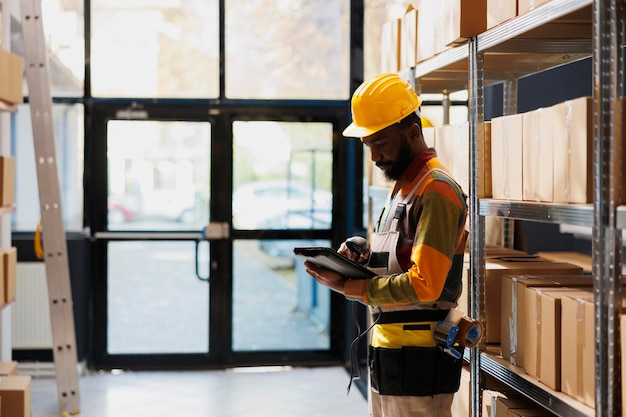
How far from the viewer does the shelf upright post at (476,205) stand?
3115mm

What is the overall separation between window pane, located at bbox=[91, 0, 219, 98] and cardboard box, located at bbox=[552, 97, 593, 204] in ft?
14.1

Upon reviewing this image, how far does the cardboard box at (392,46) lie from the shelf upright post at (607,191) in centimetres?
222

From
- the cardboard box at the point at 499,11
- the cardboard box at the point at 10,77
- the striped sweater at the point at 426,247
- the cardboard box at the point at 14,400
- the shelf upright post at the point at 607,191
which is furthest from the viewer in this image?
the cardboard box at the point at 10,77

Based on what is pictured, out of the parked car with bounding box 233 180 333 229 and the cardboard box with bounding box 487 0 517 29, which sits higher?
the cardboard box with bounding box 487 0 517 29

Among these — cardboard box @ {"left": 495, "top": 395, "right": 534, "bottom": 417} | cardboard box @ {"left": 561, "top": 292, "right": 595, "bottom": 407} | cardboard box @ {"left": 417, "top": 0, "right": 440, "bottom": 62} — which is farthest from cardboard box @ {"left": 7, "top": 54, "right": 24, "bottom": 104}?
cardboard box @ {"left": 561, "top": 292, "right": 595, "bottom": 407}

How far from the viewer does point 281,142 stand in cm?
657

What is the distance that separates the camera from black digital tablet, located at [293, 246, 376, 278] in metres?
2.54

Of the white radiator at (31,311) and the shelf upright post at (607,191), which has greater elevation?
the shelf upright post at (607,191)

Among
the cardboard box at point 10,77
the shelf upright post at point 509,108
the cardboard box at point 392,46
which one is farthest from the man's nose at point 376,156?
the cardboard box at point 10,77

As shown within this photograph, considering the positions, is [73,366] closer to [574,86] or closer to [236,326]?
[236,326]

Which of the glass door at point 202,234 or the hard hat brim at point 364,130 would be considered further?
the glass door at point 202,234

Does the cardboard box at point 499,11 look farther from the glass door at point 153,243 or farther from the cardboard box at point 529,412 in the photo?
the glass door at point 153,243

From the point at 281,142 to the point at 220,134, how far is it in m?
0.48

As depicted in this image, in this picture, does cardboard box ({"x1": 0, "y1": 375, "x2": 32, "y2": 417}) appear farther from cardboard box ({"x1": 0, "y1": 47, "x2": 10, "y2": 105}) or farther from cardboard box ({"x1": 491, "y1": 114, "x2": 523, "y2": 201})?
cardboard box ({"x1": 491, "y1": 114, "x2": 523, "y2": 201})
